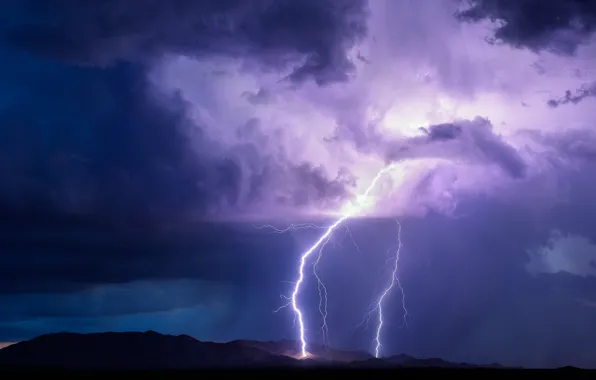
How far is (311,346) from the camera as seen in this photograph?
170125 mm

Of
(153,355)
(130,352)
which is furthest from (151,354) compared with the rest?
(130,352)

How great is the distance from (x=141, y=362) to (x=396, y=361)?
52.9 metres

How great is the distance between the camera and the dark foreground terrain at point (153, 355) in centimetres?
13788

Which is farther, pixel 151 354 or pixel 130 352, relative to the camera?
pixel 130 352

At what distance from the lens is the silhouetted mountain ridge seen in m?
138

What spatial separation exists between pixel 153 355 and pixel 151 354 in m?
Answer: 0.93

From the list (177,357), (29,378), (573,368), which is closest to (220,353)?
(177,357)

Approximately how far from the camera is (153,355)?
143375 millimetres

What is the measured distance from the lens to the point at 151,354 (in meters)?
144

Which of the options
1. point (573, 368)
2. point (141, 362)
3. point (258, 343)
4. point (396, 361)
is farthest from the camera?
point (258, 343)

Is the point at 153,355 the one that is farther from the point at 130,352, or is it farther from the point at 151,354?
the point at 130,352

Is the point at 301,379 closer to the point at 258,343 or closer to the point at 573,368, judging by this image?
the point at 573,368

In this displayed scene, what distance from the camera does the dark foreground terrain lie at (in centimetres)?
13788

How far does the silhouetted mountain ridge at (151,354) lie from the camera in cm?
13812
